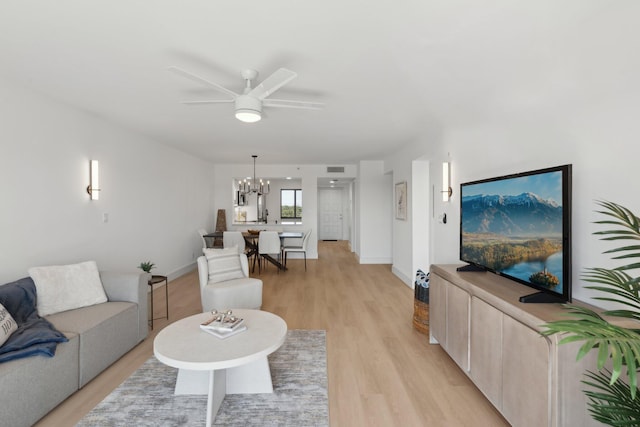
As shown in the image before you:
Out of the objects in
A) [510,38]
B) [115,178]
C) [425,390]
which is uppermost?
[510,38]

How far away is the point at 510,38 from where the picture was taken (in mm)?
1918

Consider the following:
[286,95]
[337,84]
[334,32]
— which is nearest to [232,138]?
[286,95]

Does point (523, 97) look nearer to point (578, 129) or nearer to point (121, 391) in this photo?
point (578, 129)

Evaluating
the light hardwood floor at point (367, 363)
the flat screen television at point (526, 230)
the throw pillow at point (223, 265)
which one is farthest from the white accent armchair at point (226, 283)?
the flat screen television at point (526, 230)

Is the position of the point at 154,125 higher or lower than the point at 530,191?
higher

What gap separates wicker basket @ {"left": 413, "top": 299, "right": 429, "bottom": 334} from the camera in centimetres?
324

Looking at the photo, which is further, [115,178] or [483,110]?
[115,178]

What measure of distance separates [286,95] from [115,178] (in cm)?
266

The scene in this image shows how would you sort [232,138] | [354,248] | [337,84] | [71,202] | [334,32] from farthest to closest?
[354,248], [232,138], [71,202], [337,84], [334,32]

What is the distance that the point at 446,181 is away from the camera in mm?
3719

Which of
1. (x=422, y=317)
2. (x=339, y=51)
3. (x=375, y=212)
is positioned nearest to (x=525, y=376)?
(x=422, y=317)

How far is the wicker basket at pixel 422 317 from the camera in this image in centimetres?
324

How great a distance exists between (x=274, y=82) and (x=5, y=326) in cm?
234

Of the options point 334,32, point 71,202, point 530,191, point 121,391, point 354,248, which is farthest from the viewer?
point 354,248
